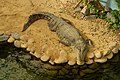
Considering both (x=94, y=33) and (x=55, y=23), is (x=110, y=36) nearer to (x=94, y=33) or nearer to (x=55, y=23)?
(x=94, y=33)

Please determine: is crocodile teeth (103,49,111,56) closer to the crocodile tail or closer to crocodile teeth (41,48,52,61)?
crocodile teeth (41,48,52,61)

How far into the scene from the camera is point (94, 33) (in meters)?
7.65

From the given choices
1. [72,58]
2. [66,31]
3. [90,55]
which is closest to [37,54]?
[72,58]

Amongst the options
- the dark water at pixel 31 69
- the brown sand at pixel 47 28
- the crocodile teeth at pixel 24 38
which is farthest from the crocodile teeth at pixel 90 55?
the crocodile teeth at pixel 24 38

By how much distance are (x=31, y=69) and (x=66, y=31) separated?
1.07m

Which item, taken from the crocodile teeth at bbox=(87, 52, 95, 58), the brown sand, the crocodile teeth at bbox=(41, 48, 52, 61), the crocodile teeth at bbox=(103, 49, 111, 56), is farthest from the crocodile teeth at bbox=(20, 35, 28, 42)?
the crocodile teeth at bbox=(103, 49, 111, 56)

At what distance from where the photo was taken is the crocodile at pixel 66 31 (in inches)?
278

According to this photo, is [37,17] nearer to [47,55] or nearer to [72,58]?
[47,55]

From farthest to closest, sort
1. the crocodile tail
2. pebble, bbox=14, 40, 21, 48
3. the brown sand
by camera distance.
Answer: the crocodile tail → pebble, bbox=14, 40, 21, 48 → the brown sand

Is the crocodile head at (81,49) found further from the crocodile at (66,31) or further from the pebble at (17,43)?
the pebble at (17,43)

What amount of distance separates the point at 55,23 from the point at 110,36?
1.20 m

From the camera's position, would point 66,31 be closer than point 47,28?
Yes

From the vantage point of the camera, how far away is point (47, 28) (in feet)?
25.5

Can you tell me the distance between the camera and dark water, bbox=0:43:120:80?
706cm
